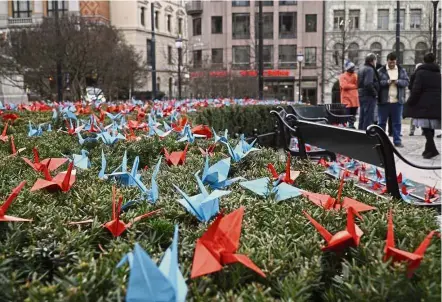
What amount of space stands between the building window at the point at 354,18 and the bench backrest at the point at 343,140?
5669 centimetres

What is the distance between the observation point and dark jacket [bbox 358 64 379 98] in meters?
10.8

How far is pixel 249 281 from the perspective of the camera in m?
1.36

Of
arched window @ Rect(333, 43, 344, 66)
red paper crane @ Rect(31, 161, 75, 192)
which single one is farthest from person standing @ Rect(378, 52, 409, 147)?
arched window @ Rect(333, 43, 344, 66)

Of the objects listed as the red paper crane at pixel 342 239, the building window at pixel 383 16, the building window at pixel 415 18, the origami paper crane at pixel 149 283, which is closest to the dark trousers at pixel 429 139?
the red paper crane at pixel 342 239

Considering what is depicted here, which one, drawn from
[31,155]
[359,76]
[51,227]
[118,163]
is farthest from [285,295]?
[359,76]

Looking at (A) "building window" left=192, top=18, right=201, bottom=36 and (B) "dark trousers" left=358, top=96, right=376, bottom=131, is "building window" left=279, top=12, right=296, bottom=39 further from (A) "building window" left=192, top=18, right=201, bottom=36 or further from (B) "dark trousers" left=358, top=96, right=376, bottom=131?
(B) "dark trousers" left=358, top=96, right=376, bottom=131

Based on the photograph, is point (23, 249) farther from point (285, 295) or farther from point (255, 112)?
point (255, 112)

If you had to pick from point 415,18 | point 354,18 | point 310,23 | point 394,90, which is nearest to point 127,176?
point 394,90

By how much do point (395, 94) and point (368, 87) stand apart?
1.88 ft

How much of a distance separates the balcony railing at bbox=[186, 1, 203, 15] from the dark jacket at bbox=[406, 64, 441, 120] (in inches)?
2159

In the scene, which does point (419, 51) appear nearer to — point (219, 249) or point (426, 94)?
point (426, 94)

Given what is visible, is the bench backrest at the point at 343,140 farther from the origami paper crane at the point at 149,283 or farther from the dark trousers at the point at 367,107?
the dark trousers at the point at 367,107

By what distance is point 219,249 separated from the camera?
1.37 meters

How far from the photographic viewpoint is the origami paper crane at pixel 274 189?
2096 mm
